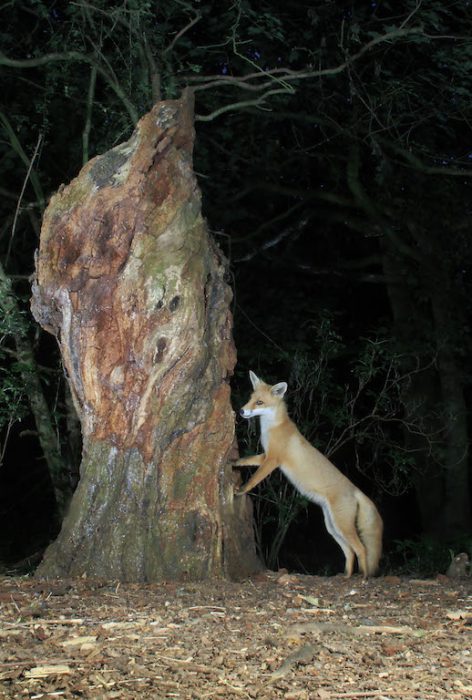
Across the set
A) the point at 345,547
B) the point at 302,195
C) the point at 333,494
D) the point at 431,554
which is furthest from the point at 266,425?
the point at 302,195

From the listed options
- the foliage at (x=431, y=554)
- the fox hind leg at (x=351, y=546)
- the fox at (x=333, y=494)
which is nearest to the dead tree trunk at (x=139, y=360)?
the fox at (x=333, y=494)

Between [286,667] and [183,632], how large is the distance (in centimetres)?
74

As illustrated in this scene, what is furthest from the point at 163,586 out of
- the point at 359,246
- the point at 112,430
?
the point at 359,246

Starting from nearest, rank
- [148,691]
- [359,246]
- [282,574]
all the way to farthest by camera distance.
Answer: [148,691] < [282,574] < [359,246]

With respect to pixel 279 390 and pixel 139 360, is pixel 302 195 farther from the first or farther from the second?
pixel 139 360

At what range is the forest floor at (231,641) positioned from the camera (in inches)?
143

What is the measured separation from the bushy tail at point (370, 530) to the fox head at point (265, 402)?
112 cm

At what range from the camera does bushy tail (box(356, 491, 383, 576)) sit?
23.6 ft

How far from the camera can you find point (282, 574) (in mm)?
6254

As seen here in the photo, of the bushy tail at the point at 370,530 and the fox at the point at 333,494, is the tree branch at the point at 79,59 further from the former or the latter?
the bushy tail at the point at 370,530

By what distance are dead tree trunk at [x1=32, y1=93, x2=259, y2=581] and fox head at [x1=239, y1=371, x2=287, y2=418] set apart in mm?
1710

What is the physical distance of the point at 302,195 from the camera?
37.8ft

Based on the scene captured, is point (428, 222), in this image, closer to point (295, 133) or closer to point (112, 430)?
point (295, 133)

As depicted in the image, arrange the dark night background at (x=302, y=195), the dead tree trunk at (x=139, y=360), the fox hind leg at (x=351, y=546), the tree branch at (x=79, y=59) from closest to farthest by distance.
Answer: the dead tree trunk at (x=139, y=360)
the fox hind leg at (x=351, y=546)
the tree branch at (x=79, y=59)
the dark night background at (x=302, y=195)
